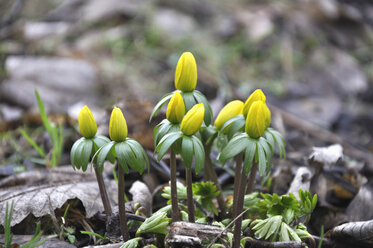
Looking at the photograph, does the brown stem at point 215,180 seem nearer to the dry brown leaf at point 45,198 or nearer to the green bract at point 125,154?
the green bract at point 125,154

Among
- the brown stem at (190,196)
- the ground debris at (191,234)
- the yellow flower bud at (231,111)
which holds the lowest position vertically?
the ground debris at (191,234)

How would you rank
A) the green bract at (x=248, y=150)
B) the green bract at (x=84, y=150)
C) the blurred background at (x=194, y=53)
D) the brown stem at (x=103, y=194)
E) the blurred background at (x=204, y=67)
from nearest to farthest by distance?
the green bract at (x=248, y=150), the green bract at (x=84, y=150), the brown stem at (x=103, y=194), the blurred background at (x=204, y=67), the blurred background at (x=194, y=53)

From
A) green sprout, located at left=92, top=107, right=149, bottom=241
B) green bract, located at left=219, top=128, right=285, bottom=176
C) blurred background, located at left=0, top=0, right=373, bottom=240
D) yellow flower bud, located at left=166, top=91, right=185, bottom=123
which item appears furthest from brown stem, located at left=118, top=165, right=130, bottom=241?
blurred background, located at left=0, top=0, right=373, bottom=240

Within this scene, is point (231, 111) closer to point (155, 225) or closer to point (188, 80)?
point (188, 80)

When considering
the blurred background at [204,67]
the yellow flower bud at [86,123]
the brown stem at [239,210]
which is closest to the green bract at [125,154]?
the yellow flower bud at [86,123]

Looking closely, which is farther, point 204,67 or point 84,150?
point 204,67

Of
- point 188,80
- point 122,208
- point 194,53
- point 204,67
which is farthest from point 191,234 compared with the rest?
point 194,53
